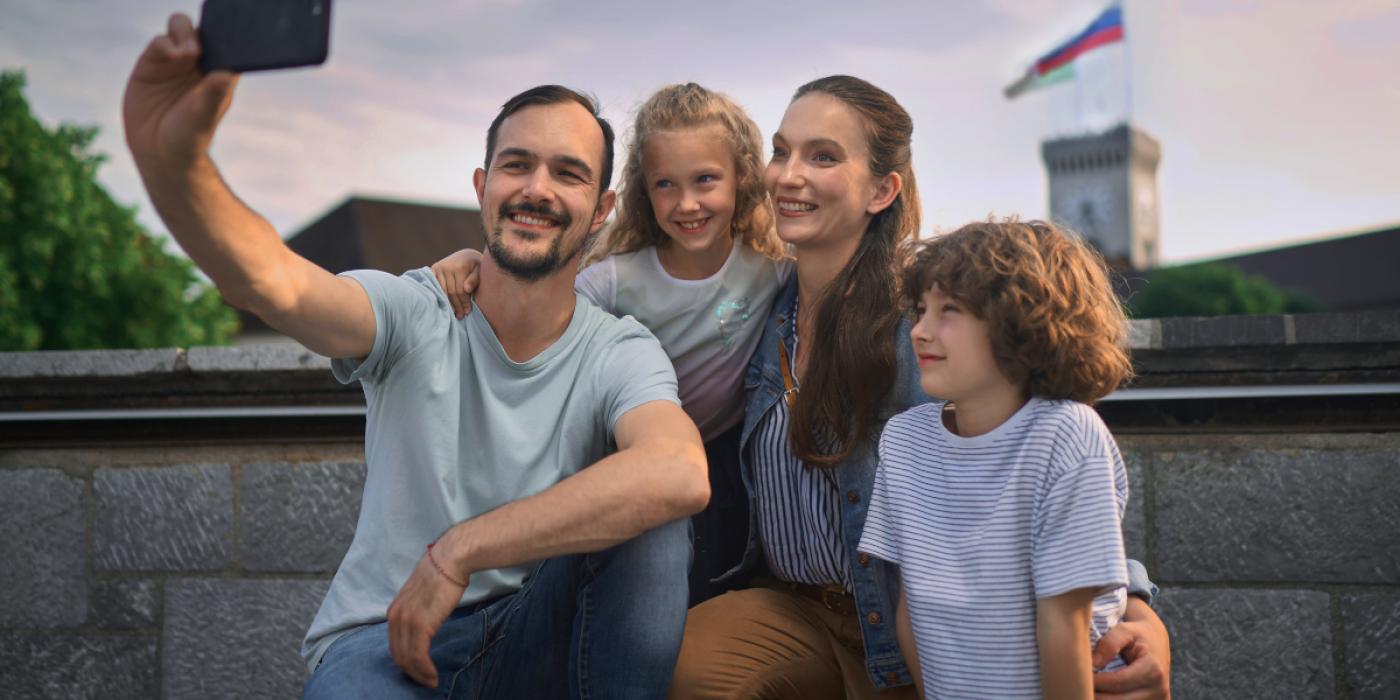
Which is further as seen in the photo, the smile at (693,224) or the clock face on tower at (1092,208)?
the clock face on tower at (1092,208)

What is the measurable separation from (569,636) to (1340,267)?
2291 inches

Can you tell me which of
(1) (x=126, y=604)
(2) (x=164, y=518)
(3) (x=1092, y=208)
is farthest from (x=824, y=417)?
(3) (x=1092, y=208)

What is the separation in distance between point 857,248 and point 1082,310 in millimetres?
857

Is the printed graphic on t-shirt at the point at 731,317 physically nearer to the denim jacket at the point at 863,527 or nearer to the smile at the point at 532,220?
the denim jacket at the point at 863,527

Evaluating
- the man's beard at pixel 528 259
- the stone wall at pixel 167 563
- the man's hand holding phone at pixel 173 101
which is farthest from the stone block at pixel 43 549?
the man's hand holding phone at pixel 173 101

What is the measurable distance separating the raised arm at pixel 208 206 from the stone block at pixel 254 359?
4.36 feet

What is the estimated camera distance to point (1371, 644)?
3262mm

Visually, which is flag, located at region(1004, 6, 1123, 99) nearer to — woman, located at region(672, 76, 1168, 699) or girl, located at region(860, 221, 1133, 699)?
woman, located at region(672, 76, 1168, 699)

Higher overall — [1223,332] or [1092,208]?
[1092,208]

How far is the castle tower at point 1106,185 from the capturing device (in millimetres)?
87250

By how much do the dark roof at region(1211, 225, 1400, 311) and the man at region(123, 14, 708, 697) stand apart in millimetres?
53862

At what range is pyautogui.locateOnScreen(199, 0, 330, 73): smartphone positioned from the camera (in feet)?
5.80

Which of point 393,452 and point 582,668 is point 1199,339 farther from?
point 393,452

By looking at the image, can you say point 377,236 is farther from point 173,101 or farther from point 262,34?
point 262,34
